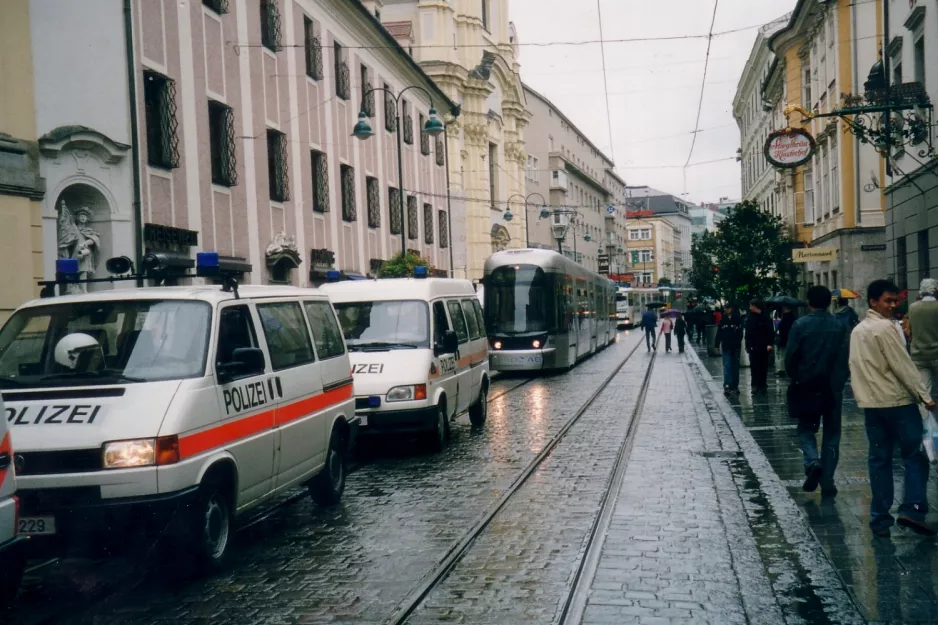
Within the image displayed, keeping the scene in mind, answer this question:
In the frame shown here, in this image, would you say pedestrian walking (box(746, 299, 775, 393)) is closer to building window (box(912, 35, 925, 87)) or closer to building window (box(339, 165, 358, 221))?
building window (box(912, 35, 925, 87))

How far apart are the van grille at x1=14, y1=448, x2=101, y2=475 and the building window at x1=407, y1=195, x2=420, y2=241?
31.3m

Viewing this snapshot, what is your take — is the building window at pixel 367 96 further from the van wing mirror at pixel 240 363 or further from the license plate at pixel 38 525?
the license plate at pixel 38 525

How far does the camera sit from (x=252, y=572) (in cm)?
682

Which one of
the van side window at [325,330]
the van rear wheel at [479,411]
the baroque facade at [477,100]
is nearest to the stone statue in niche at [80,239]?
the van rear wheel at [479,411]

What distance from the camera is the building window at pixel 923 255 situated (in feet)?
64.1

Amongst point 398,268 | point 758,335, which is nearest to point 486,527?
point 758,335

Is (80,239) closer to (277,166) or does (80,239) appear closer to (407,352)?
(407,352)

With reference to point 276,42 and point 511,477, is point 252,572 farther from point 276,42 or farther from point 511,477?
point 276,42

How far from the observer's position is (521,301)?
26172 millimetres

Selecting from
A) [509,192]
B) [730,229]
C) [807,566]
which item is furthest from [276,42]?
[509,192]

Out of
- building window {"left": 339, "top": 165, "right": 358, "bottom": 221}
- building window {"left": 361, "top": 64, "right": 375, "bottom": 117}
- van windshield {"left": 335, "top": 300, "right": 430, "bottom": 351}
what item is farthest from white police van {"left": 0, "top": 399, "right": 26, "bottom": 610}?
building window {"left": 361, "top": 64, "right": 375, "bottom": 117}

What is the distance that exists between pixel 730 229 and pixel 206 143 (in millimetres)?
17672

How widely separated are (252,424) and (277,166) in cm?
1797

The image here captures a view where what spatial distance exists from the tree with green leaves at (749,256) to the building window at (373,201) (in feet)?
35.9
